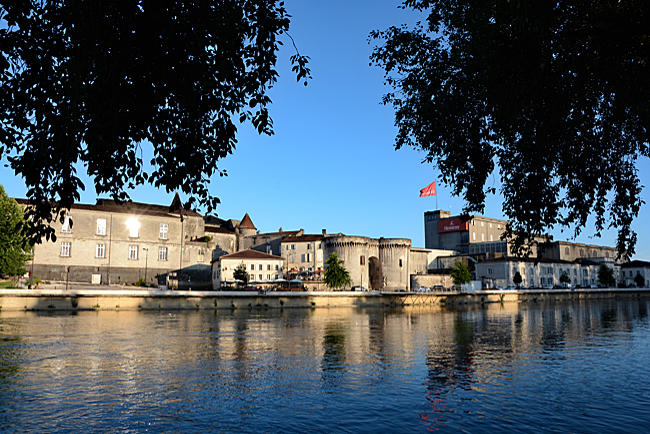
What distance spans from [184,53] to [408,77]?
5720mm

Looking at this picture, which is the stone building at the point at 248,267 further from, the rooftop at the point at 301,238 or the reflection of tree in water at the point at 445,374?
the reflection of tree in water at the point at 445,374

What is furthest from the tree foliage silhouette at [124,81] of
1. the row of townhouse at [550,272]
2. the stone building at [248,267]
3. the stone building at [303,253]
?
the row of townhouse at [550,272]

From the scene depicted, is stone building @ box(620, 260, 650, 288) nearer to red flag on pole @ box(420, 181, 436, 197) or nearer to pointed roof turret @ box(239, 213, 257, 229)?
red flag on pole @ box(420, 181, 436, 197)

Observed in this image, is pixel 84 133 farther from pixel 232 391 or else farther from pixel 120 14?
pixel 232 391

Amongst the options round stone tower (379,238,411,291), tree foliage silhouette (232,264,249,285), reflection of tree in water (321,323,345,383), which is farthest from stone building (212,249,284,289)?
reflection of tree in water (321,323,345,383)

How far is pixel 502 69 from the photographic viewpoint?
26.9 ft

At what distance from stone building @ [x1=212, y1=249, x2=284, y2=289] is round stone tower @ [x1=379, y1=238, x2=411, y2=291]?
26.6 metres

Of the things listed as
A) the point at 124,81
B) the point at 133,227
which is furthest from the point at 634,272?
the point at 124,81

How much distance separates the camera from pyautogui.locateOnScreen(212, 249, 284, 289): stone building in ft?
282

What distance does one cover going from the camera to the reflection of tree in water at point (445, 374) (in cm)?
1385

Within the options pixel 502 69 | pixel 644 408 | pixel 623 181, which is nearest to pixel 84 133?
pixel 502 69

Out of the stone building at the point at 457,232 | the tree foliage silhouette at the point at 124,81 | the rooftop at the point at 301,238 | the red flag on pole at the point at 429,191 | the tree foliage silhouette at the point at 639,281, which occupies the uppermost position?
the red flag on pole at the point at 429,191

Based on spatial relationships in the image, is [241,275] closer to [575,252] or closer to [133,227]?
[133,227]

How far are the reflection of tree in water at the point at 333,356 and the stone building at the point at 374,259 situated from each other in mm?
66175
